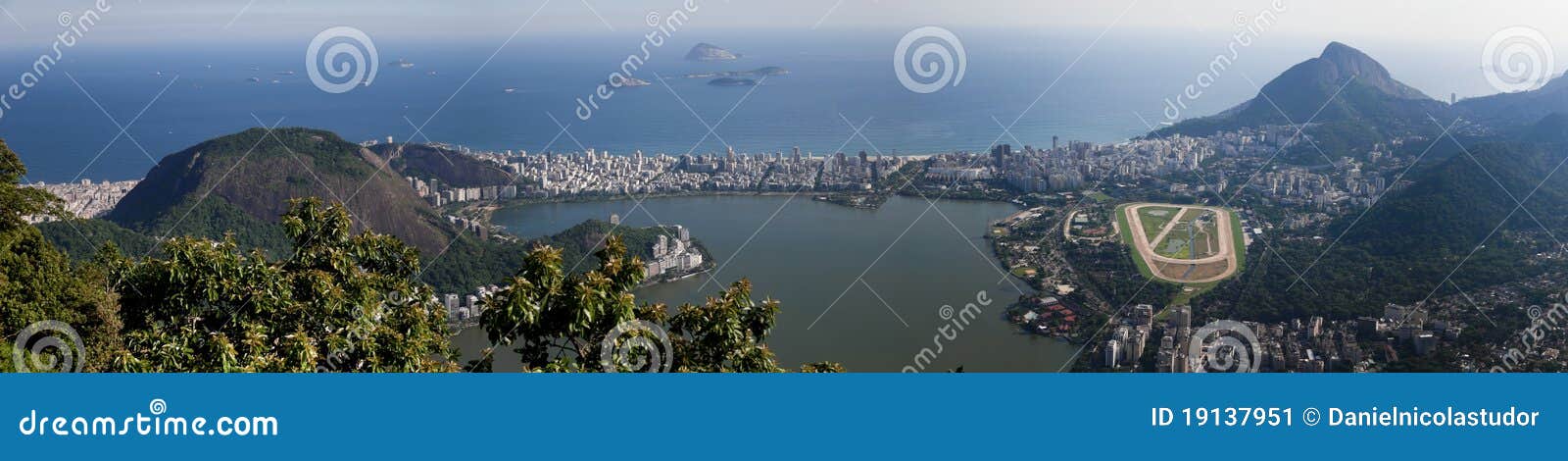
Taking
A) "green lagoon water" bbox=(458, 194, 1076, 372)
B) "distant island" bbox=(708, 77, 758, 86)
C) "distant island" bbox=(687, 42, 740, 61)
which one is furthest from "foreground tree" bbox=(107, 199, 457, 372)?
"distant island" bbox=(687, 42, 740, 61)

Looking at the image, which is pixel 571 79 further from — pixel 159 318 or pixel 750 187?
pixel 159 318

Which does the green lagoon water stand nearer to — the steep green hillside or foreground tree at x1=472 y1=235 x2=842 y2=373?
the steep green hillside

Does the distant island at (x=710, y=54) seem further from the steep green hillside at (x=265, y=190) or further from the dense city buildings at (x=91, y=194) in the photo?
the dense city buildings at (x=91, y=194)

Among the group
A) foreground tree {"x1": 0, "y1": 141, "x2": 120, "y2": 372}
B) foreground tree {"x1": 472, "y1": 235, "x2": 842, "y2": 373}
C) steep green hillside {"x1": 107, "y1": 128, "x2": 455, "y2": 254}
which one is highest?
steep green hillside {"x1": 107, "y1": 128, "x2": 455, "y2": 254}

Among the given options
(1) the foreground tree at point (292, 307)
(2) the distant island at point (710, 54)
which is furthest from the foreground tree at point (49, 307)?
(2) the distant island at point (710, 54)

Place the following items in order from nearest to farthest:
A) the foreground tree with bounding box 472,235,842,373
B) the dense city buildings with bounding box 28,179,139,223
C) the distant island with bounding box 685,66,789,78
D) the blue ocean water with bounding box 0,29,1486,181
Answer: the foreground tree with bounding box 472,235,842,373, the dense city buildings with bounding box 28,179,139,223, the blue ocean water with bounding box 0,29,1486,181, the distant island with bounding box 685,66,789,78

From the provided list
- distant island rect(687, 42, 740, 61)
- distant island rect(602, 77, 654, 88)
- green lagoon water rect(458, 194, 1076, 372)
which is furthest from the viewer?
distant island rect(687, 42, 740, 61)
